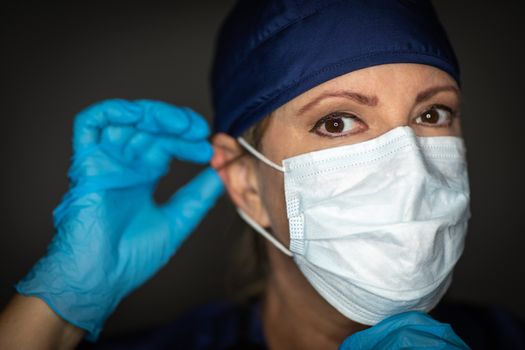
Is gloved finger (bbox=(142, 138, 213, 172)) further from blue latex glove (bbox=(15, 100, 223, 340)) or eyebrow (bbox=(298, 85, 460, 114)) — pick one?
eyebrow (bbox=(298, 85, 460, 114))

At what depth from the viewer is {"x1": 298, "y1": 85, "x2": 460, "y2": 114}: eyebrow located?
1.26 metres

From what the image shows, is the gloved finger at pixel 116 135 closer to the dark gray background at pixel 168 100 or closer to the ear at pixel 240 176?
the ear at pixel 240 176

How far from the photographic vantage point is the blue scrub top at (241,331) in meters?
1.85

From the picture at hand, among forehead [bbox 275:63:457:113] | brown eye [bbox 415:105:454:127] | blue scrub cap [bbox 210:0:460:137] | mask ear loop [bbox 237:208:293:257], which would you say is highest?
blue scrub cap [bbox 210:0:460:137]

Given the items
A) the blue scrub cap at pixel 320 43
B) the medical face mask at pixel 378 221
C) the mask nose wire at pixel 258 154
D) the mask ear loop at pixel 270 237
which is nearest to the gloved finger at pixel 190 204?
the mask ear loop at pixel 270 237

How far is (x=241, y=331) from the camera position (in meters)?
1.88

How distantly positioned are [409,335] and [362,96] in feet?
2.01

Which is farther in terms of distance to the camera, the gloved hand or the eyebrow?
the eyebrow

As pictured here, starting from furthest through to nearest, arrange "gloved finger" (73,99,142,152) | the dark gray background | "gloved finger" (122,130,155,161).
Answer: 1. the dark gray background
2. "gloved finger" (122,130,155,161)
3. "gloved finger" (73,99,142,152)

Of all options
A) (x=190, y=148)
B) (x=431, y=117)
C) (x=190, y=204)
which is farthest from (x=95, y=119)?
(x=431, y=117)

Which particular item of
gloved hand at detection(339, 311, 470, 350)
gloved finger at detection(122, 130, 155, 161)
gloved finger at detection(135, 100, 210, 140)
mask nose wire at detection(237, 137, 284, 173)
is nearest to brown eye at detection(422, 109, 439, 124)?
mask nose wire at detection(237, 137, 284, 173)

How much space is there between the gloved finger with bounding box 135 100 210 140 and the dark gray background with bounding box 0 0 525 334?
0.51 meters

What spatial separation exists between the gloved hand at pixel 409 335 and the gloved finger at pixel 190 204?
78 centimetres

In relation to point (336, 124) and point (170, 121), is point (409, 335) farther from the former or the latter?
point (170, 121)
